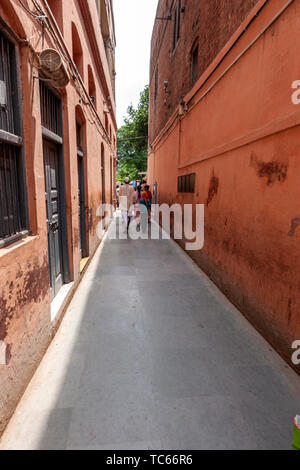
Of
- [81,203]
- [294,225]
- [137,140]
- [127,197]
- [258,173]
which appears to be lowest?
[294,225]

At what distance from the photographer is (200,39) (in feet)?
19.5

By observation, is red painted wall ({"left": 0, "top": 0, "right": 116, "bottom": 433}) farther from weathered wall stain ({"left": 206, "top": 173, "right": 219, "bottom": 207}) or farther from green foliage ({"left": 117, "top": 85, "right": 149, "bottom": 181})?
green foliage ({"left": 117, "top": 85, "right": 149, "bottom": 181})

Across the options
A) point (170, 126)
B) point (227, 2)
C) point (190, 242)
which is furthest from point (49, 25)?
point (170, 126)

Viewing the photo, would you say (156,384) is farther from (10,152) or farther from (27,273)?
(10,152)

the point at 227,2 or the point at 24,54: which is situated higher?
Answer: the point at 227,2

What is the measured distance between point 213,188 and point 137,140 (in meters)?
25.8

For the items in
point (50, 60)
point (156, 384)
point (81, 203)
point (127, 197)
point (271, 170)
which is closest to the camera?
point (156, 384)

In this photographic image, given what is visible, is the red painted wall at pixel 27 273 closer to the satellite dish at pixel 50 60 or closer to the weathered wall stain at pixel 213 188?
the satellite dish at pixel 50 60

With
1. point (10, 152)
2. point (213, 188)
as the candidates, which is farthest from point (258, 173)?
point (10, 152)

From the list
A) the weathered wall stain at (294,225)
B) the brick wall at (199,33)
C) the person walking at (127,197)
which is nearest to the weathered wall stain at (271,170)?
the weathered wall stain at (294,225)

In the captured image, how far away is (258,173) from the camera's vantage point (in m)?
3.36

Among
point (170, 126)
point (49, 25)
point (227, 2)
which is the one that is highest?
point (227, 2)

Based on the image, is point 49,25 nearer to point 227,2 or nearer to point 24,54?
point 24,54
